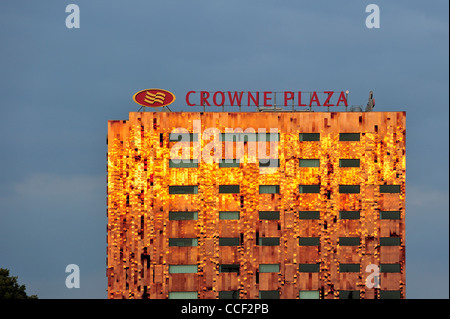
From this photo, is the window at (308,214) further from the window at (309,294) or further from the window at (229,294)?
the window at (229,294)

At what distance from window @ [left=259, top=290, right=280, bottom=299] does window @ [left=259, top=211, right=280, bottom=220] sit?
36.4 feet

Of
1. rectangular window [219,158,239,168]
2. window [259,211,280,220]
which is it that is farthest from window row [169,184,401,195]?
rectangular window [219,158,239,168]

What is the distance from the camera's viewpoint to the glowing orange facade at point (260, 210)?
136000mm

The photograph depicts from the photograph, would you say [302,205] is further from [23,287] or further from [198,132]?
[23,287]

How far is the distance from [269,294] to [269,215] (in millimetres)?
12002

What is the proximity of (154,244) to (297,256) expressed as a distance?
21920 mm

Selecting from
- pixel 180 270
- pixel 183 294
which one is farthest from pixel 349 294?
pixel 180 270

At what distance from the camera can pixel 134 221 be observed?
137125 millimetres

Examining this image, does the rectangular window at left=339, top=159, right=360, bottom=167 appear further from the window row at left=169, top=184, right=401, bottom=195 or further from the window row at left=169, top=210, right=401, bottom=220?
the window row at left=169, top=210, right=401, bottom=220

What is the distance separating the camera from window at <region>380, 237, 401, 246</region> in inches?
5399

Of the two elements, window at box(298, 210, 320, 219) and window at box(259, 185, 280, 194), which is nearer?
window at box(298, 210, 320, 219)

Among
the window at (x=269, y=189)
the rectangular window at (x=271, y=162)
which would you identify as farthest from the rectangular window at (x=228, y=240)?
the rectangular window at (x=271, y=162)

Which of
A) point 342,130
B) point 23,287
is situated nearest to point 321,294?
point 342,130

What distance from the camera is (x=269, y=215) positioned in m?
137
